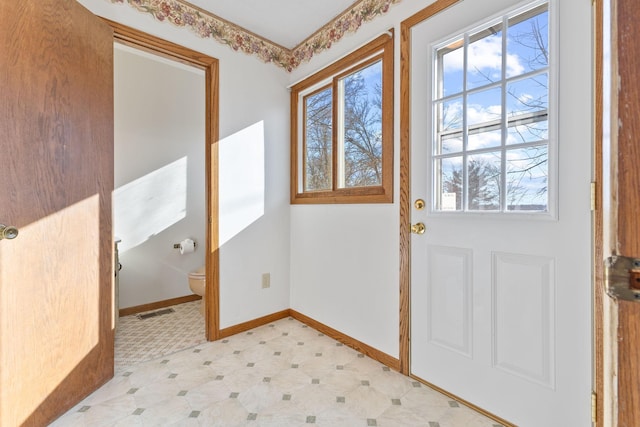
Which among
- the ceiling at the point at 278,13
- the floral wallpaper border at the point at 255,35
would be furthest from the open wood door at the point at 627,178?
the ceiling at the point at 278,13

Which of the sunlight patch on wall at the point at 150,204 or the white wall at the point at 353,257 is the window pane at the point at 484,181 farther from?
the sunlight patch on wall at the point at 150,204

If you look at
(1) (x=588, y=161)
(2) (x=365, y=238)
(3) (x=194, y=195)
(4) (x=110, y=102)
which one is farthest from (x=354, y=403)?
(3) (x=194, y=195)

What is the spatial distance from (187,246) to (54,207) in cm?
171

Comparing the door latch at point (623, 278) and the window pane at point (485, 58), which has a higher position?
the window pane at point (485, 58)

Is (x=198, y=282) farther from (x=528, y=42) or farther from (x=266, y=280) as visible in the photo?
(x=528, y=42)

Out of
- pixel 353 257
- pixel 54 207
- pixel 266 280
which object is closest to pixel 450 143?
pixel 353 257

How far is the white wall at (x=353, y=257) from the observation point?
1848mm

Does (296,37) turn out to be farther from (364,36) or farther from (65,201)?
(65,201)

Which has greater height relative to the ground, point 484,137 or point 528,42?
point 528,42

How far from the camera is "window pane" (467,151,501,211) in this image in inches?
55.1

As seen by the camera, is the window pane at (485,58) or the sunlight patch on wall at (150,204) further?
the sunlight patch on wall at (150,204)

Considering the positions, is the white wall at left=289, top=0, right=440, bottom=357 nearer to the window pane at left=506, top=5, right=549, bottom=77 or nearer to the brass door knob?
the brass door knob

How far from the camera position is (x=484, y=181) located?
144 centimetres

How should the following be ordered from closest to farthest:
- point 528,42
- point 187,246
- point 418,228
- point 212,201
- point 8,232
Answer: point 8,232
point 528,42
point 418,228
point 212,201
point 187,246
